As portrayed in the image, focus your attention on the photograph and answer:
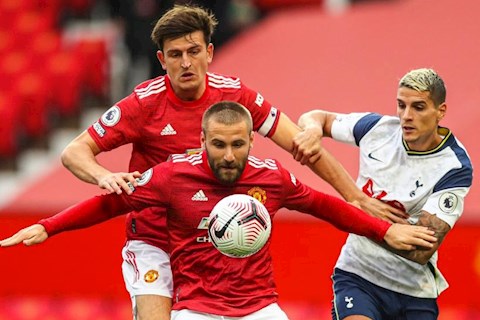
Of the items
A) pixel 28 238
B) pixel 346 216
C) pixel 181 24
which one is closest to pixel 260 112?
pixel 181 24

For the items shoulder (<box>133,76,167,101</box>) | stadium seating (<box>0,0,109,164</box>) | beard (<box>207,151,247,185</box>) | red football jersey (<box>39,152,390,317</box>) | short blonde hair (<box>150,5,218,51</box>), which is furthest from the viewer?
stadium seating (<box>0,0,109,164</box>)

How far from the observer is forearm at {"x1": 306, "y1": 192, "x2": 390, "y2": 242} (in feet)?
21.2

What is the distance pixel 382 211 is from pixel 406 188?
0.55 feet

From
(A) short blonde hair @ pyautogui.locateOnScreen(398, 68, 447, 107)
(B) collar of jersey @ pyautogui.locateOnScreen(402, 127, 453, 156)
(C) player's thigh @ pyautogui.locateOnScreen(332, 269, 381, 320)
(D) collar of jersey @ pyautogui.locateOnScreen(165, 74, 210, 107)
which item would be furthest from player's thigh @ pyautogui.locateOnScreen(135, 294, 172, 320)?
(A) short blonde hair @ pyautogui.locateOnScreen(398, 68, 447, 107)

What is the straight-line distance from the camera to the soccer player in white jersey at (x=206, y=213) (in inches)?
243

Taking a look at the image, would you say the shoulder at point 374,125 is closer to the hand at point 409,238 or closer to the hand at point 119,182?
the hand at point 409,238

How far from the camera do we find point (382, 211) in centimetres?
666

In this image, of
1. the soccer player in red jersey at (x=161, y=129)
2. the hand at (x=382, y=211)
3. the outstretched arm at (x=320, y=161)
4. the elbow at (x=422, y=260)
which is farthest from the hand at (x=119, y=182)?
the elbow at (x=422, y=260)

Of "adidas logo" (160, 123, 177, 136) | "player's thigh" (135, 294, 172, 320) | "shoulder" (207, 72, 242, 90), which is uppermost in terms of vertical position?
"shoulder" (207, 72, 242, 90)

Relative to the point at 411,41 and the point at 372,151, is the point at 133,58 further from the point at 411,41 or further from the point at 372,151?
the point at 372,151

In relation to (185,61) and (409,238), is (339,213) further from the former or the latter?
(185,61)

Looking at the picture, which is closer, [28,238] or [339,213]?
[28,238]

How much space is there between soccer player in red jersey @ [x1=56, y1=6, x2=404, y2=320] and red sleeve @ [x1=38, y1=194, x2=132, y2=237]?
164 mm

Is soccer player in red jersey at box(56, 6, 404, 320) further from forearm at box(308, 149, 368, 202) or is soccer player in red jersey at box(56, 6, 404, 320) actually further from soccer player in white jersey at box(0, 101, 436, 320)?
soccer player in white jersey at box(0, 101, 436, 320)
